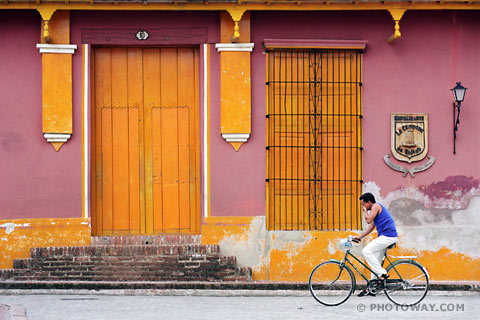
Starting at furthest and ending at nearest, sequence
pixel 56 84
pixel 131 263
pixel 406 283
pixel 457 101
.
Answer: pixel 457 101
pixel 56 84
pixel 131 263
pixel 406 283

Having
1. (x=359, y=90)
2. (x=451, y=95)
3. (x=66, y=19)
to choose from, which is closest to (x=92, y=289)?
(x=66, y=19)

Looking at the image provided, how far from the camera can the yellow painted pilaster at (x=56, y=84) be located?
42.2 ft

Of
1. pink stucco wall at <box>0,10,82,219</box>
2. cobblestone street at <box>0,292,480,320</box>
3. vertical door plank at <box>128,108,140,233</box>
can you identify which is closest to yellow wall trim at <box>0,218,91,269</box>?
pink stucco wall at <box>0,10,82,219</box>

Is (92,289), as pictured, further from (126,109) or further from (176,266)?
(126,109)

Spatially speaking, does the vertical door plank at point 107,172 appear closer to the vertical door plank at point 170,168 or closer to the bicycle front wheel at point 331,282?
the vertical door plank at point 170,168

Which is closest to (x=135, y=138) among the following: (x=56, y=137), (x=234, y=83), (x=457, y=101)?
(x=56, y=137)

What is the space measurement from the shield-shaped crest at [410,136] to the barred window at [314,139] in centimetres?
61

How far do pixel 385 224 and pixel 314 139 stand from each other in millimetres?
2798

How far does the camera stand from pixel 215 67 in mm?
13102

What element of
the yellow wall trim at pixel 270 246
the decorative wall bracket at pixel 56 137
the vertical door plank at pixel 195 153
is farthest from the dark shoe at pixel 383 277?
the decorative wall bracket at pixel 56 137

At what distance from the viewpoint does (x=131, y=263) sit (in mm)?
12719

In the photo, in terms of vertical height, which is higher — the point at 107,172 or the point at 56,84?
the point at 56,84

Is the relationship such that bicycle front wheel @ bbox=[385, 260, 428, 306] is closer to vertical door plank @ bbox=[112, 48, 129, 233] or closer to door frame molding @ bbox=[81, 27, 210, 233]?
door frame molding @ bbox=[81, 27, 210, 233]

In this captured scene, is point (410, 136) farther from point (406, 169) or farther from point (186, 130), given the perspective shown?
point (186, 130)
